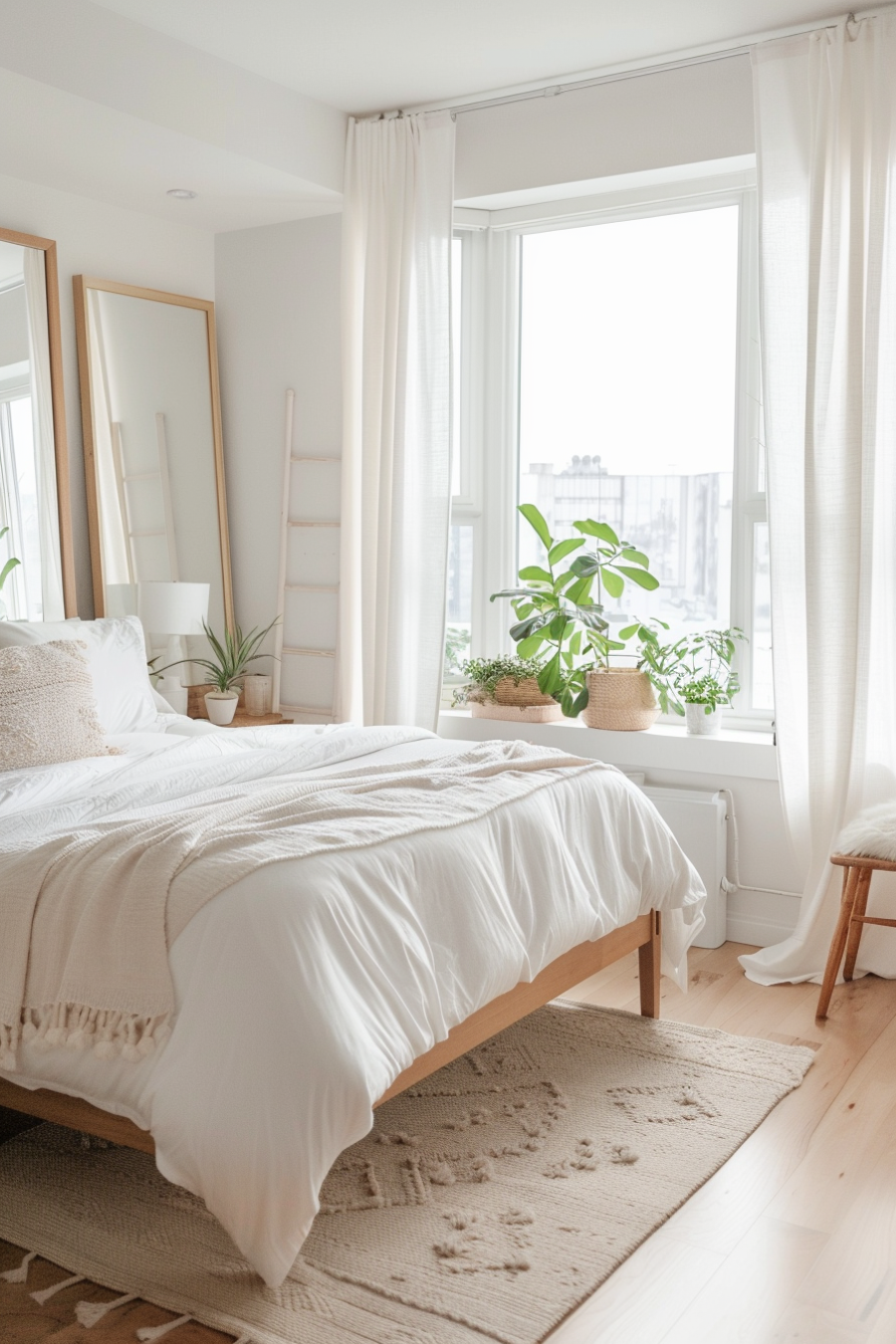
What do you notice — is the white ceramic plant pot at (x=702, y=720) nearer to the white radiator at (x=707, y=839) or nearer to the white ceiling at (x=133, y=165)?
the white radiator at (x=707, y=839)

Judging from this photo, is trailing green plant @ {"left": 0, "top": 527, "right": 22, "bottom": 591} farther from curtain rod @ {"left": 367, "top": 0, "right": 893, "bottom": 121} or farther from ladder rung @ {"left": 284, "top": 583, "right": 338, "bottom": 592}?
curtain rod @ {"left": 367, "top": 0, "right": 893, "bottom": 121}

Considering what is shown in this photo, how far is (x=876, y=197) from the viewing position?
3496 mm

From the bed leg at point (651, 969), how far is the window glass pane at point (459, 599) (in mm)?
1809

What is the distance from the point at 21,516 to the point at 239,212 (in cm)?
150

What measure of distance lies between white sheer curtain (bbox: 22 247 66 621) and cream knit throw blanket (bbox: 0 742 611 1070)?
179cm

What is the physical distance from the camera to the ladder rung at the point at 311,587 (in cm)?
473

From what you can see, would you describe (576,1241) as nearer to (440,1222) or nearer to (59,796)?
(440,1222)

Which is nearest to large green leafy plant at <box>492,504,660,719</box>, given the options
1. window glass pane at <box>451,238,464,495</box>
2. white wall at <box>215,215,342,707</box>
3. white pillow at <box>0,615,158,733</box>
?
window glass pane at <box>451,238,464,495</box>

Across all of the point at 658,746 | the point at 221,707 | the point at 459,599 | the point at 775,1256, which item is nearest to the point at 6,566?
the point at 221,707

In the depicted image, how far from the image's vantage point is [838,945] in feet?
10.9

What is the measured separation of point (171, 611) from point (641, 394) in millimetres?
1876

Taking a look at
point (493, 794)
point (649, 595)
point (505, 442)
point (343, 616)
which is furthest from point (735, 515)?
point (493, 794)

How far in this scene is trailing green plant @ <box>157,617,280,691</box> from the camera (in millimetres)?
4645

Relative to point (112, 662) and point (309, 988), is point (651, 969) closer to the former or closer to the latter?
point (309, 988)
